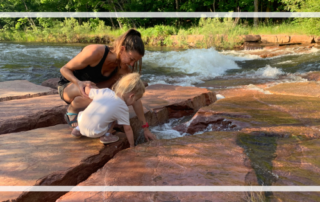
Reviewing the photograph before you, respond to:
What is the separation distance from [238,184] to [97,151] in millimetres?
1141

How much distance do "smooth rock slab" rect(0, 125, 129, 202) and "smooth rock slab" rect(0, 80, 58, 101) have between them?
152 centimetres

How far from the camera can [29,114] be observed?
262 centimetres

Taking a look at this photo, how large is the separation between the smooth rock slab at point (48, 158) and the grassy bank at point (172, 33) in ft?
36.2

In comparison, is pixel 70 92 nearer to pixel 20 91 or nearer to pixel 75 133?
pixel 75 133

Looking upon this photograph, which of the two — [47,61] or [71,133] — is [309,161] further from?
[47,61]

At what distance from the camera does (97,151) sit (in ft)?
6.48

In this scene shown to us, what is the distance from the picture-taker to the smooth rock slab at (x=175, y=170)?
4.60ft

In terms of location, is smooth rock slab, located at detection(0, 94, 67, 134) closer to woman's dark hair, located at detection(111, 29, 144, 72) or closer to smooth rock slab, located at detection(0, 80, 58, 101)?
smooth rock slab, located at detection(0, 80, 58, 101)

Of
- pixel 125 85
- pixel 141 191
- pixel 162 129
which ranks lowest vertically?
pixel 162 129

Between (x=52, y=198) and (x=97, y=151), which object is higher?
(x=97, y=151)

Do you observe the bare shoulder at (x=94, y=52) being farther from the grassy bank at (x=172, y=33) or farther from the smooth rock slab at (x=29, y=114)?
the grassy bank at (x=172, y=33)

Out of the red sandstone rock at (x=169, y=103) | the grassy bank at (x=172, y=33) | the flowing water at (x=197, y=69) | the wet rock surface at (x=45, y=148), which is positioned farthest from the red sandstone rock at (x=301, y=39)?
the wet rock surface at (x=45, y=148)

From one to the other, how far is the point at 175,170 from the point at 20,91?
3188mm

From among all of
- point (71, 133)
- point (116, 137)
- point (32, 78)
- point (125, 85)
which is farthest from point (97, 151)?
point (32, 78)
